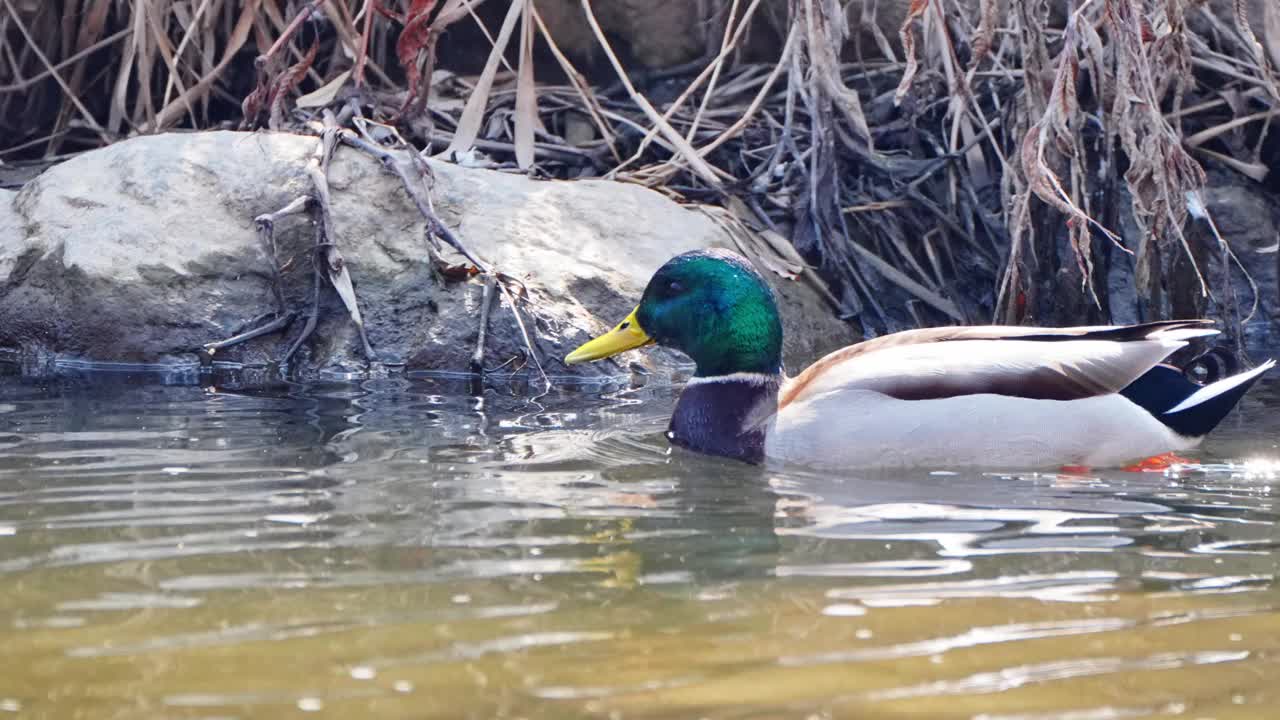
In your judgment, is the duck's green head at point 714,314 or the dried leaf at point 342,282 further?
the dried leaf at point 342,282

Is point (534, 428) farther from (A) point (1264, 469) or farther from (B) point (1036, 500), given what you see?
(A) point (1264, 469)

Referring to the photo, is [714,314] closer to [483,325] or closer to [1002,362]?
[1002,362]

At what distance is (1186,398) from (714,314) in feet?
4.91

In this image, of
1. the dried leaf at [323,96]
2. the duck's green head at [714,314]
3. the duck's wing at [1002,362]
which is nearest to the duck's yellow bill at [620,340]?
the duck's green head at [714,314]

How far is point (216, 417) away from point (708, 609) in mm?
2905

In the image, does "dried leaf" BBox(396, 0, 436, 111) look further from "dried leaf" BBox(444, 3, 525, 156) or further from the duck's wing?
the duck's wing

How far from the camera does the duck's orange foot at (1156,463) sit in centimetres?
476

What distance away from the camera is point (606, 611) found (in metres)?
2.93

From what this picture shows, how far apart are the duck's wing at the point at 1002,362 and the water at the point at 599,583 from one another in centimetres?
32

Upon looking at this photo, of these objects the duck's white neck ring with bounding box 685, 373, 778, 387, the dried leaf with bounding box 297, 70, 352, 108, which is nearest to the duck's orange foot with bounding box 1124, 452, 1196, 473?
the duck's white neck ring with bounding box 685, 373, 778, 387

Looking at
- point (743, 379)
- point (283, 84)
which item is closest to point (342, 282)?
point (283, 84)

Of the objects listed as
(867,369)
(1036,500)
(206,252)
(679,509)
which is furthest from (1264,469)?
(206,252)

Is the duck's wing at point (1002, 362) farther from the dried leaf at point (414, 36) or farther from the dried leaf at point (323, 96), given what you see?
the dried leaf at point (323, 96)

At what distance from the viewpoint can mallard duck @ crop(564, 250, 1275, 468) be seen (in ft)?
15.4
